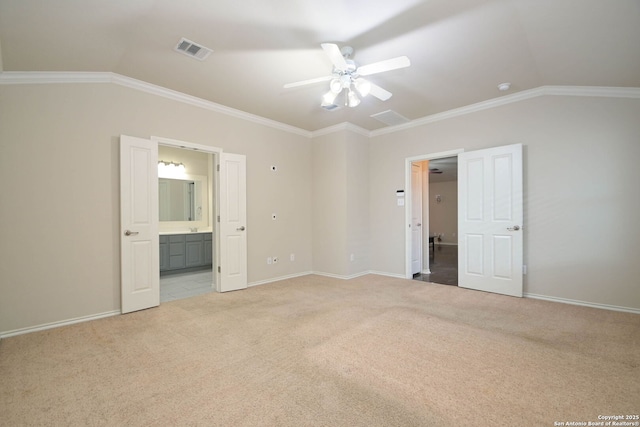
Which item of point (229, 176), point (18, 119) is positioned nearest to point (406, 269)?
point (229, 176)

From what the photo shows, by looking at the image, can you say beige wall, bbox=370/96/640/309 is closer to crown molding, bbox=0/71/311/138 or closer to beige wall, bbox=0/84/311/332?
crown molding, bbox=0/71/311/138

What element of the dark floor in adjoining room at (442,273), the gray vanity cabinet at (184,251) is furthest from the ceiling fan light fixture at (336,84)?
the gray vanity cabinet at (184,251)


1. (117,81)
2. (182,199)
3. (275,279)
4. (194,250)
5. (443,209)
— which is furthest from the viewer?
(443,209)

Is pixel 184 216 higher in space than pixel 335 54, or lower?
lower

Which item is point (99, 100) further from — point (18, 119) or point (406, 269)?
point (406, 269)

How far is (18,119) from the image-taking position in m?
2.89

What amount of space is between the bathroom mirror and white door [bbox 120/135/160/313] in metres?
2.61

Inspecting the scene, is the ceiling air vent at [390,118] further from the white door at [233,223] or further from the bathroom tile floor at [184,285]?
the bathroom tile floor at [184,285]

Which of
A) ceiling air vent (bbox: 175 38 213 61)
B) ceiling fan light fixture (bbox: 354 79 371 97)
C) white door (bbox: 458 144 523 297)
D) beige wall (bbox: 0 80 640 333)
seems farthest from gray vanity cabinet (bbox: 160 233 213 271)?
white door (bbox: 458 144 523 297)

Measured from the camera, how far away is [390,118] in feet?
16.1

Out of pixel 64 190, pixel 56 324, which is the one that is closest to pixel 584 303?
pixel 56 324

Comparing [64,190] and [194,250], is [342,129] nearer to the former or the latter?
[194,250]

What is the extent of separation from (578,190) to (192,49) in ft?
15.8

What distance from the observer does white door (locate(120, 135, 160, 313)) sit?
341 centimetres
